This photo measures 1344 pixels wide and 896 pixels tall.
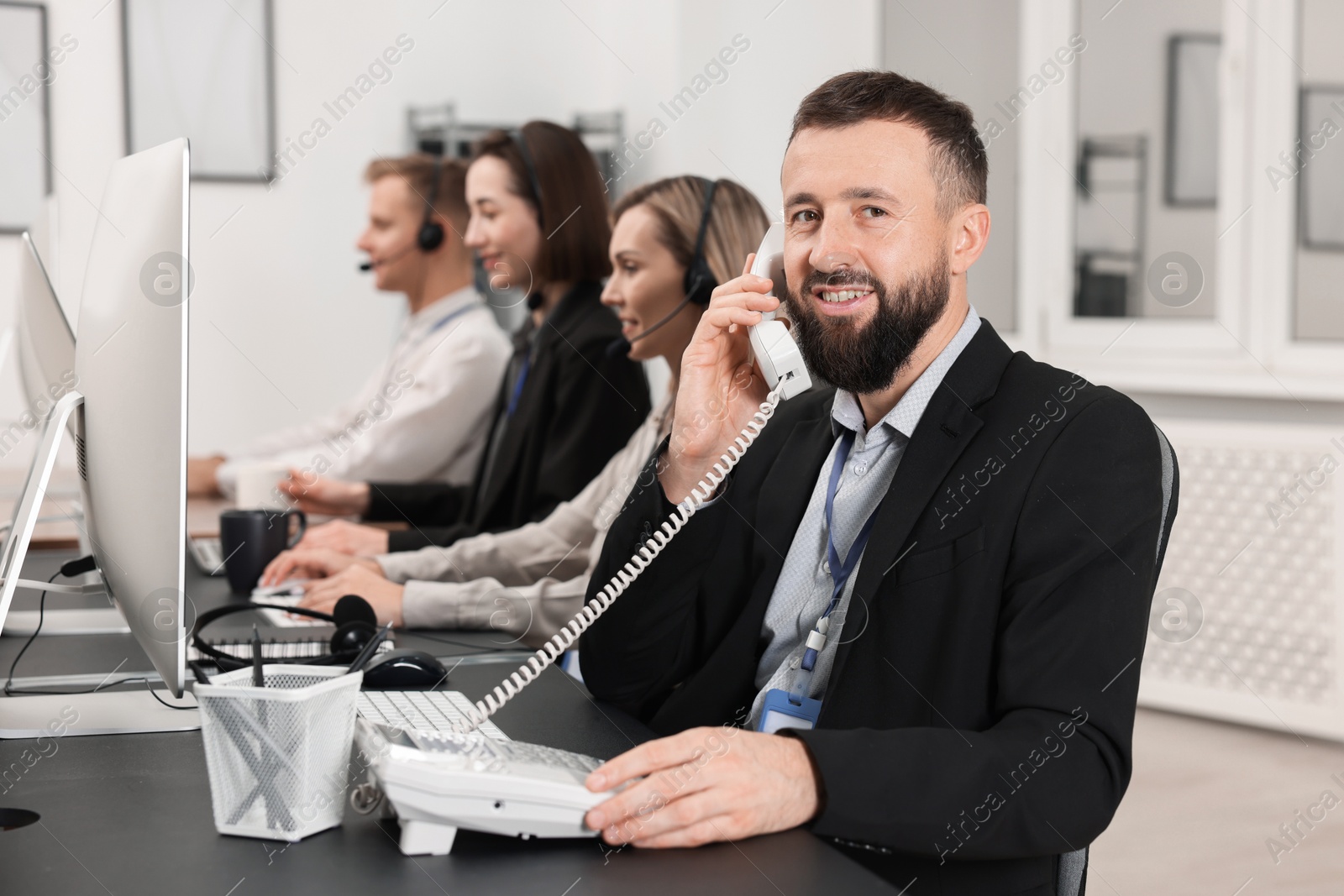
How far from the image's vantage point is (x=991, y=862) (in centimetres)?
105

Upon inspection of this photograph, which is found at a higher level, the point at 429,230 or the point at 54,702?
the point at 429,230

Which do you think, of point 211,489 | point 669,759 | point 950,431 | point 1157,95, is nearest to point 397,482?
point 211,489

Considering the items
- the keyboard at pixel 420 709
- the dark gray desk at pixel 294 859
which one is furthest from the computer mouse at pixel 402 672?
the dark gray desk at pixel 294 859

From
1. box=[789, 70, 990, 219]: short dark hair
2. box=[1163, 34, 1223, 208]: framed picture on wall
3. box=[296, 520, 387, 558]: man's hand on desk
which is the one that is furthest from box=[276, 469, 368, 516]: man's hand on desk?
box=[1163, 34, 1223, 208]: framed picture on wall

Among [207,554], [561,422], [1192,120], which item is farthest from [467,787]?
[1192,120]

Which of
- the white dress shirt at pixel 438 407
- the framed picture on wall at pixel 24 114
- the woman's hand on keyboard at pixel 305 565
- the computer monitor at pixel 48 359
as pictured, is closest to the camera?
the computer monitor at pixel 48 359

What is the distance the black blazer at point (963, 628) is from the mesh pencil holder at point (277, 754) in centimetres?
35

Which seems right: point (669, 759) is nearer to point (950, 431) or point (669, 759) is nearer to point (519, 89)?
point (950, 431)

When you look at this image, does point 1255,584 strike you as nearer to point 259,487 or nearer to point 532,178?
point 532,178

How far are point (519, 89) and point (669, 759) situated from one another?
412 centimetres

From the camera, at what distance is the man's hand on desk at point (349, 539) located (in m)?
2.03

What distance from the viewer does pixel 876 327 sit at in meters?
1.26

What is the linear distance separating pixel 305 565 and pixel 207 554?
0.34m

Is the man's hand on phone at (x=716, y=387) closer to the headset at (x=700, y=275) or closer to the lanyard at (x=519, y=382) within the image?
the headset at (x=700, y=275)
